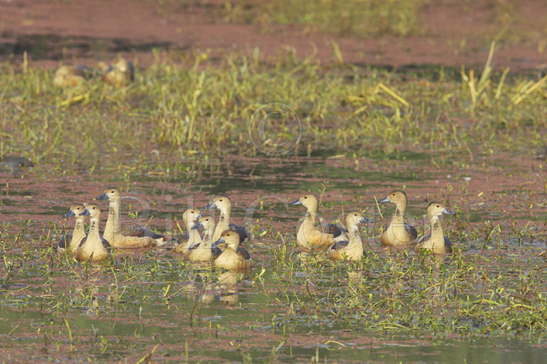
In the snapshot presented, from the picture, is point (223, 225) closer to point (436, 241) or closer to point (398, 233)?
point (398, 233)

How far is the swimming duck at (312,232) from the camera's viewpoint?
10.9 meters

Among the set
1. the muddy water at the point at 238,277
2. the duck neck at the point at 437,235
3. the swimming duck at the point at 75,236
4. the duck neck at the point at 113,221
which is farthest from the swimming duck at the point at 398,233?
the swimming duck at the point at 75,236

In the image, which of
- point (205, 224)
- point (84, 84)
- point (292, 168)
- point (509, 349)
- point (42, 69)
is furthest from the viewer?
point (42, 69)

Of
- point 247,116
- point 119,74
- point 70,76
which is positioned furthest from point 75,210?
point 119,74

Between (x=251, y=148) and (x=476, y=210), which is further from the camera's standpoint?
(x=251, y=148)

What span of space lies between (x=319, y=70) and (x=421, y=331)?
1309 cm

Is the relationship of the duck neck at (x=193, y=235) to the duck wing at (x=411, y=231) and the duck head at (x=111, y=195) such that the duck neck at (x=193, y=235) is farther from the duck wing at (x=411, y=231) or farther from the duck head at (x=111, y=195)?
the duck wing at (x=411, y=231)

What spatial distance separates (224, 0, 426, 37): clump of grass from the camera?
86.0ft

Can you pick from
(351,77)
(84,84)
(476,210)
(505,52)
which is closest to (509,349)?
(476,210)

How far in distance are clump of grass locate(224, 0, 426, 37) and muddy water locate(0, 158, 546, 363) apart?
11753 millimetres

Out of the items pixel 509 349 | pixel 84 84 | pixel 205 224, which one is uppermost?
pixel 84 84

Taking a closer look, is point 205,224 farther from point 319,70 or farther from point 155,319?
point 319,70

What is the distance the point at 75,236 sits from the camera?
10.4 m

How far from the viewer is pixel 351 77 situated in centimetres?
2083
